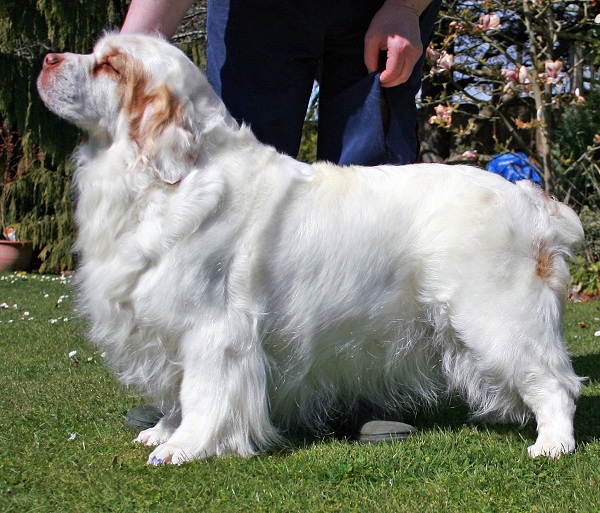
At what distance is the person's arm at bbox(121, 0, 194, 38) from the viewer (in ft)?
9.97

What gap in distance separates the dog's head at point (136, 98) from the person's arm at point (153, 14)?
0.26 m

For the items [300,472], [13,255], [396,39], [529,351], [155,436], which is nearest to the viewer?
[300,472]

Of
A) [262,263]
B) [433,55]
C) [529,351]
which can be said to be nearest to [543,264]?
[529,351]

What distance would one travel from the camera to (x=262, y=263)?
9.03 ft

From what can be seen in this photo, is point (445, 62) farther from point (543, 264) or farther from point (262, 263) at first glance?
point (262, 263)

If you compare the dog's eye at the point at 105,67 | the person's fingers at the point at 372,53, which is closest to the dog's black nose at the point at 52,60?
the dog's eye at the point at 105,67

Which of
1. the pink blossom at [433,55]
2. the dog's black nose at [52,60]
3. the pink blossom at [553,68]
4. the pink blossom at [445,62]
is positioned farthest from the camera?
the pink blossom at [433,55]

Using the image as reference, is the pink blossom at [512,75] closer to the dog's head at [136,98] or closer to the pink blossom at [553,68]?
the pink blossom at [553,68]

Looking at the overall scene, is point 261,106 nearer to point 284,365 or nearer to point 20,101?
Answer: point 284,365

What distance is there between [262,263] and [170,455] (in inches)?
29.7

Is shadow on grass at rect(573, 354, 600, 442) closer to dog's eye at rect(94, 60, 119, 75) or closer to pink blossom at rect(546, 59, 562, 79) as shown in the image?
dog's eye at rect(94, 60, 119, 75)

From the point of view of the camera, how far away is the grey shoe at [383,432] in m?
3.03

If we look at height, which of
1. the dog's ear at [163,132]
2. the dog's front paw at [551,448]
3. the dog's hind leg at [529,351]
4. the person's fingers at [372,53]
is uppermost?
the person's fingers at [372,53]

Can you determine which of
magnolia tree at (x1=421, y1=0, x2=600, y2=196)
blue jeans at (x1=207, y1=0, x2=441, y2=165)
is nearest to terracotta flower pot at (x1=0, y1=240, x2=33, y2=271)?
magnolia tree at (x1=421, y1=0, x2=600, y2=196)
